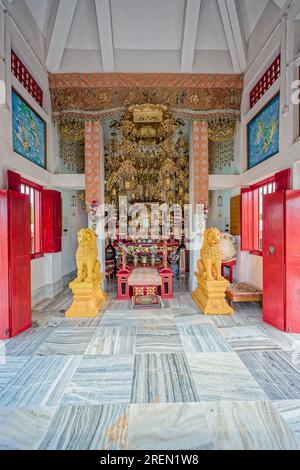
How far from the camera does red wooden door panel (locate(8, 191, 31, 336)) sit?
3.80 m

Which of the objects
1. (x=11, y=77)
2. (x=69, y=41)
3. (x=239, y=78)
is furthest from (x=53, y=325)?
(x=239, y=78)

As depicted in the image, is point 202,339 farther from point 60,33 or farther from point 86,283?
point 60,33

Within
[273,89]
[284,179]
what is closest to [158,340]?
[284,179]

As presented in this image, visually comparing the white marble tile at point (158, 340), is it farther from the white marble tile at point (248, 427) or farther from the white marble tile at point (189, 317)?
the white marble tile at point (248, 427)

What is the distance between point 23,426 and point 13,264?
2351 mm

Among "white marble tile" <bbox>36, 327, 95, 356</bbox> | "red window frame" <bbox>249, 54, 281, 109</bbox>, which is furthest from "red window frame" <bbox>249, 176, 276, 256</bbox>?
"white marble tile" <bbox>36, 327, 95, 356</bbox>

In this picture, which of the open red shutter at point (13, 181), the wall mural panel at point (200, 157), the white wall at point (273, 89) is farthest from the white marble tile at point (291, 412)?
the wall mural panel at point (200, 157)

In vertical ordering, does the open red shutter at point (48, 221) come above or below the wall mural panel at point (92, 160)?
below

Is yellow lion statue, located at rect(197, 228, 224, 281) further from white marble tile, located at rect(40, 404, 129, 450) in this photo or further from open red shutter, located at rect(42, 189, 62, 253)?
open red shutter, located at rect(42, 189, 62, 253)

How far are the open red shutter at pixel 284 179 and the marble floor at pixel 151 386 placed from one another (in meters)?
2.30

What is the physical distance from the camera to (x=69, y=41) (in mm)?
5910

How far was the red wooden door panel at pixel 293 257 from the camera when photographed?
3.85 meters

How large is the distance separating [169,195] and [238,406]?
7.66 m
